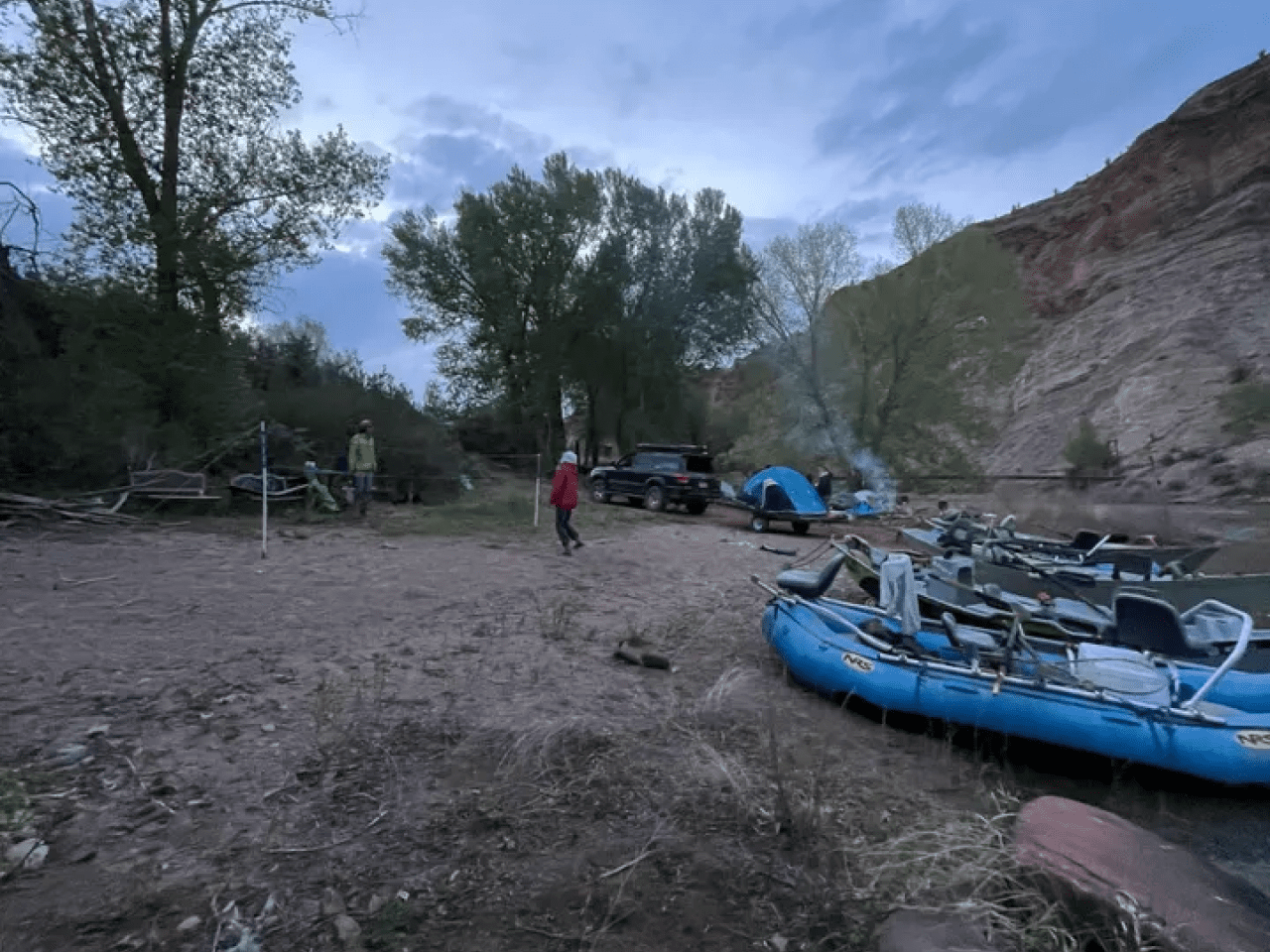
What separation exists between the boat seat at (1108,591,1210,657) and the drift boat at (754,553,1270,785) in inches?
17.4

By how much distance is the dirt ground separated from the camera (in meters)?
3.18

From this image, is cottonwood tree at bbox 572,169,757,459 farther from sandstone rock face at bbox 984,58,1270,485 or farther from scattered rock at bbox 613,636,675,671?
scattered rock at bbox 613,636,675,671

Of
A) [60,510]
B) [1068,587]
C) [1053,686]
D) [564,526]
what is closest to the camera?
[1053,686]

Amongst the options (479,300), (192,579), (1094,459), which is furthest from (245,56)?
(1094,459)

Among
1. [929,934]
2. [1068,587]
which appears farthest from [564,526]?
[929,934]

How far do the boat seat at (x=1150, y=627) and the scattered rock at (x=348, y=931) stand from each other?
22.2ft

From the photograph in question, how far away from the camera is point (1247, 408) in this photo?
20906mm

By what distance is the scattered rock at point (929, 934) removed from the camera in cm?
295

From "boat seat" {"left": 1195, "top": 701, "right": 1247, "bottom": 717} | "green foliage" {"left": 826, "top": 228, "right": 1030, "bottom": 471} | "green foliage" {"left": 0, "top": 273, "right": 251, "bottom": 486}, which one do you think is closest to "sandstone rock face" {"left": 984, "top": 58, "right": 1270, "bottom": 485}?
"green foliage" {"left": 826, "top": 228, "right": 1030, "bottom": 471}

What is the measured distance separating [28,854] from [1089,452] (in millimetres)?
27906

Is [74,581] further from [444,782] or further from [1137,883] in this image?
[1137,883]

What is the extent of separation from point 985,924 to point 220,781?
389 cm

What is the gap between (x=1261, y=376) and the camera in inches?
890

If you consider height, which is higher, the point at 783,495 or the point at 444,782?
the point at 783,495
